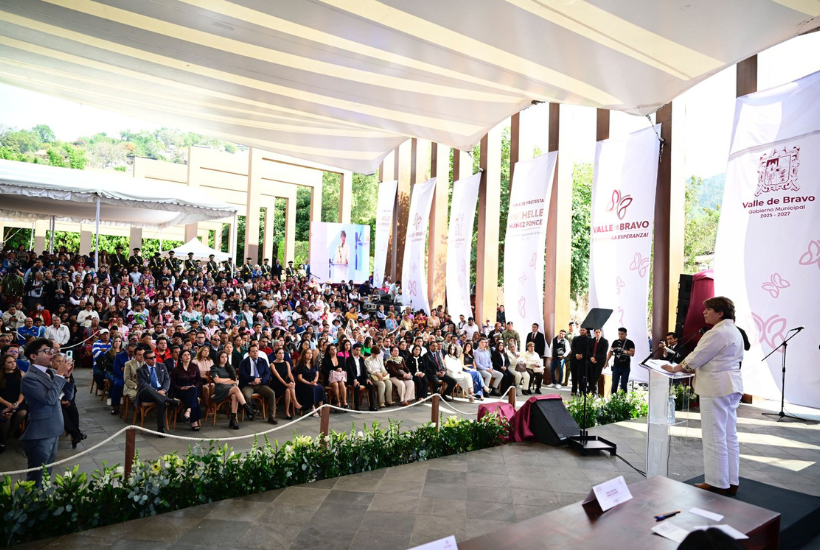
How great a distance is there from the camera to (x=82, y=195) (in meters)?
11.8

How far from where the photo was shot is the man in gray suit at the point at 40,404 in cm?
388

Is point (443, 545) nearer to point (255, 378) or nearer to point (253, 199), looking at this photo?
point (255, 378)

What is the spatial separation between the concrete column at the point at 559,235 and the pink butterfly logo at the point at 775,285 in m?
5.10

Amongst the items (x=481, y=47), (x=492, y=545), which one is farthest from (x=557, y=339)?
(x=492, y=545)

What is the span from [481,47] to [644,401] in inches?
221

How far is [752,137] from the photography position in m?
7.39

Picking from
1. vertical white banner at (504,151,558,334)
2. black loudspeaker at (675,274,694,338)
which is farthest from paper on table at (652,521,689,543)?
vertical white banner at (504,151,558,334)

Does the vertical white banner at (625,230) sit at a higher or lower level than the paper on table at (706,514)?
higher

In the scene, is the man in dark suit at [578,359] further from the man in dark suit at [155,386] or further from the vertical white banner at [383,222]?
the vertical white banner at [383,222]

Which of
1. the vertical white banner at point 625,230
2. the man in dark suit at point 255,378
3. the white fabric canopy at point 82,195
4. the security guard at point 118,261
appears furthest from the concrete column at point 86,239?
the vertical white banner at point 625,230

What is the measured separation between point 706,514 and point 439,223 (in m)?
13.8

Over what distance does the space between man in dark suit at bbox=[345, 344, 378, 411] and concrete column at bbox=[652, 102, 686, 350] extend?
214 inches

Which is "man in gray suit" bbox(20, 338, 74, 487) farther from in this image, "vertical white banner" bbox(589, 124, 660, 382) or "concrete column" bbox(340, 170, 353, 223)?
"concrete column" bbox(340, 170, 353, 223)

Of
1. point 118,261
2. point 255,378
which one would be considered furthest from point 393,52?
point 118,261
